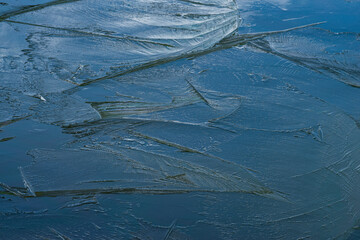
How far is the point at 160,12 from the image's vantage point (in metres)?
3.04

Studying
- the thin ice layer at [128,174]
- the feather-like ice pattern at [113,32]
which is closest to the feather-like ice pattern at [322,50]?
the feather-like ice pattern at [113,32]

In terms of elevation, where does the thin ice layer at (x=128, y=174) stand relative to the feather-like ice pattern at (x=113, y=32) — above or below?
below

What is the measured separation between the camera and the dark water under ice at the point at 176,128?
1331 millimetres

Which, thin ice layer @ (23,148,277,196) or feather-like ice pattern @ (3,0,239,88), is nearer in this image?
thin ice layer @ (23,148,277,196)

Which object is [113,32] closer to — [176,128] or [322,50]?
[176,128]

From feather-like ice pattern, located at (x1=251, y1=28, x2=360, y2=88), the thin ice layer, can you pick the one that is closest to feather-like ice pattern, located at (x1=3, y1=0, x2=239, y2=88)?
feather-like ice pattern, located at (x1=251, y1=28, x2=360, y2=88)

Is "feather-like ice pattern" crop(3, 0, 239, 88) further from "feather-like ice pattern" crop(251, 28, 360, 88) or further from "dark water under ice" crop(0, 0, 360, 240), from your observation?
"feather-like ice pattern" crop(251, 28, 360, 88)

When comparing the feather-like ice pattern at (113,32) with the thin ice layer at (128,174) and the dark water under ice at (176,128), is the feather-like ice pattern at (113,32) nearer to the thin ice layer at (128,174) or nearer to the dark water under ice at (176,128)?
the dark water under ice at (176,128)

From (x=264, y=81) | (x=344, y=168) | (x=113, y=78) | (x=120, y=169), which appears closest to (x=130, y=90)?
(x=113, y=78)

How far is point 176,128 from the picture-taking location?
175cm

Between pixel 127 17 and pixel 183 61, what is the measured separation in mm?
828

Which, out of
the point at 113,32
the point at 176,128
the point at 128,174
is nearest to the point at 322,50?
the point at 176,128

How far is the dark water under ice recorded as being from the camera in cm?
133

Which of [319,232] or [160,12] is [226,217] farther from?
[160,12]
